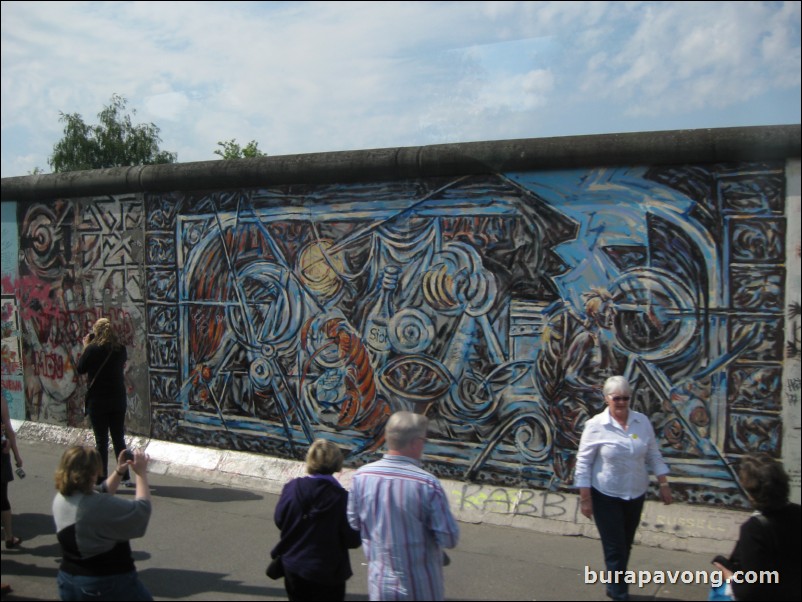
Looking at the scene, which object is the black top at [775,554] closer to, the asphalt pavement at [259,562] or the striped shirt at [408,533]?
the asphalt pavement at [259,562]

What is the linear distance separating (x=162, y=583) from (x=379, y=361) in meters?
2.78

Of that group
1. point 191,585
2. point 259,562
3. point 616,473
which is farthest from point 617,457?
point 191,585

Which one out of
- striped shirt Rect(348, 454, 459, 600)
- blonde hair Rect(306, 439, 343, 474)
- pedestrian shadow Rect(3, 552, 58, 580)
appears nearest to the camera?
striped shirt Rect(348, 454, 459, 600)

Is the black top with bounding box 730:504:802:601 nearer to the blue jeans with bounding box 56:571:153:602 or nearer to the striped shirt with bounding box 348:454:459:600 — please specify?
the striped shirt with bounding box 348:454:459:600

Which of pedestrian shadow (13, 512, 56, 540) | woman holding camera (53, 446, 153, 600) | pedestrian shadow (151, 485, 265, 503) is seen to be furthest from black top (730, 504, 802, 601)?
pedestrian shadow (13, 512, 56, 540)

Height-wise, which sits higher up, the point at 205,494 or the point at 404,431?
the point at 404,431

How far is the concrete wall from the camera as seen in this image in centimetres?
596

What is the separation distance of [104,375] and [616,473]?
4939 millimetres

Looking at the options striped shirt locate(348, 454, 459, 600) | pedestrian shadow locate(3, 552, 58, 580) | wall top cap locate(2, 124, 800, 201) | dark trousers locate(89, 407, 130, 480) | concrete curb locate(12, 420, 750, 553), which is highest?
wall top cap locate(2, 124, 800, 201)

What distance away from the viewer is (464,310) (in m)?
6.97

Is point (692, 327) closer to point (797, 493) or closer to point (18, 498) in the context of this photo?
point (797, 493)

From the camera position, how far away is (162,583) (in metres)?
5.51

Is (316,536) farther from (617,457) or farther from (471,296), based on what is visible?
(471,296)

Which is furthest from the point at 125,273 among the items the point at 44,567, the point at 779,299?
the point at 779,299
